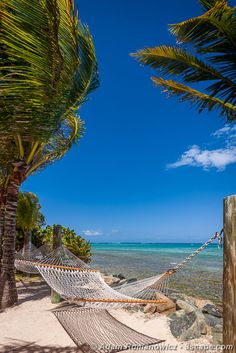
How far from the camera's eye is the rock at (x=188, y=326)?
4.25 m

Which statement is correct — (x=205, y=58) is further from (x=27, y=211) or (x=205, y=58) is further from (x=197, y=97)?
(x=27, y=211)

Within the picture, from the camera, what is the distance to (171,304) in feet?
18.0

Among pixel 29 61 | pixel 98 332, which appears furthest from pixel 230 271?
pixel 98 332

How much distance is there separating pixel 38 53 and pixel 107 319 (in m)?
4.26

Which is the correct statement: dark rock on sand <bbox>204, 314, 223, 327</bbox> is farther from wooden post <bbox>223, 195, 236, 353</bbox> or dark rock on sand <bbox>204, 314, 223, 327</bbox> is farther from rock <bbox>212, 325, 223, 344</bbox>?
wooden post <bbox>223, 195, 236, 353</bbox>

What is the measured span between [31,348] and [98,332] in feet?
3.15

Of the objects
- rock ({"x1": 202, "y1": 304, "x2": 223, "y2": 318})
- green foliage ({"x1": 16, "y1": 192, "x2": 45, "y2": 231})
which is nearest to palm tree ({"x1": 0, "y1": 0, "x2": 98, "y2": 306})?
rock ({"x1": 202, "y1": 304, "x2": 223, "y2": 318})

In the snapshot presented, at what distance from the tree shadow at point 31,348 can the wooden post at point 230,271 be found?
10.5ft

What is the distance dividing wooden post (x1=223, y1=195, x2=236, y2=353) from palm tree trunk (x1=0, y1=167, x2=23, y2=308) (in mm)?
5420

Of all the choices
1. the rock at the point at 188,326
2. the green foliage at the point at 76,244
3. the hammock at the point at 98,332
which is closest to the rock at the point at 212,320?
the rock at the point at 188,326

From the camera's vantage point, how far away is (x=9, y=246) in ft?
20.2

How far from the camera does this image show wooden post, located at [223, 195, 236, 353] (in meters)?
1.31

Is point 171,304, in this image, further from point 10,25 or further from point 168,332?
point 10,25

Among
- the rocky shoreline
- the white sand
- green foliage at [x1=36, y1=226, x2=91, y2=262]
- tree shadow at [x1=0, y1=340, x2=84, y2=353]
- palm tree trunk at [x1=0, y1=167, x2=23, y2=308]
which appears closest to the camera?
tree shadow at [x1=0, y1=340, x2=84, y2=353]
